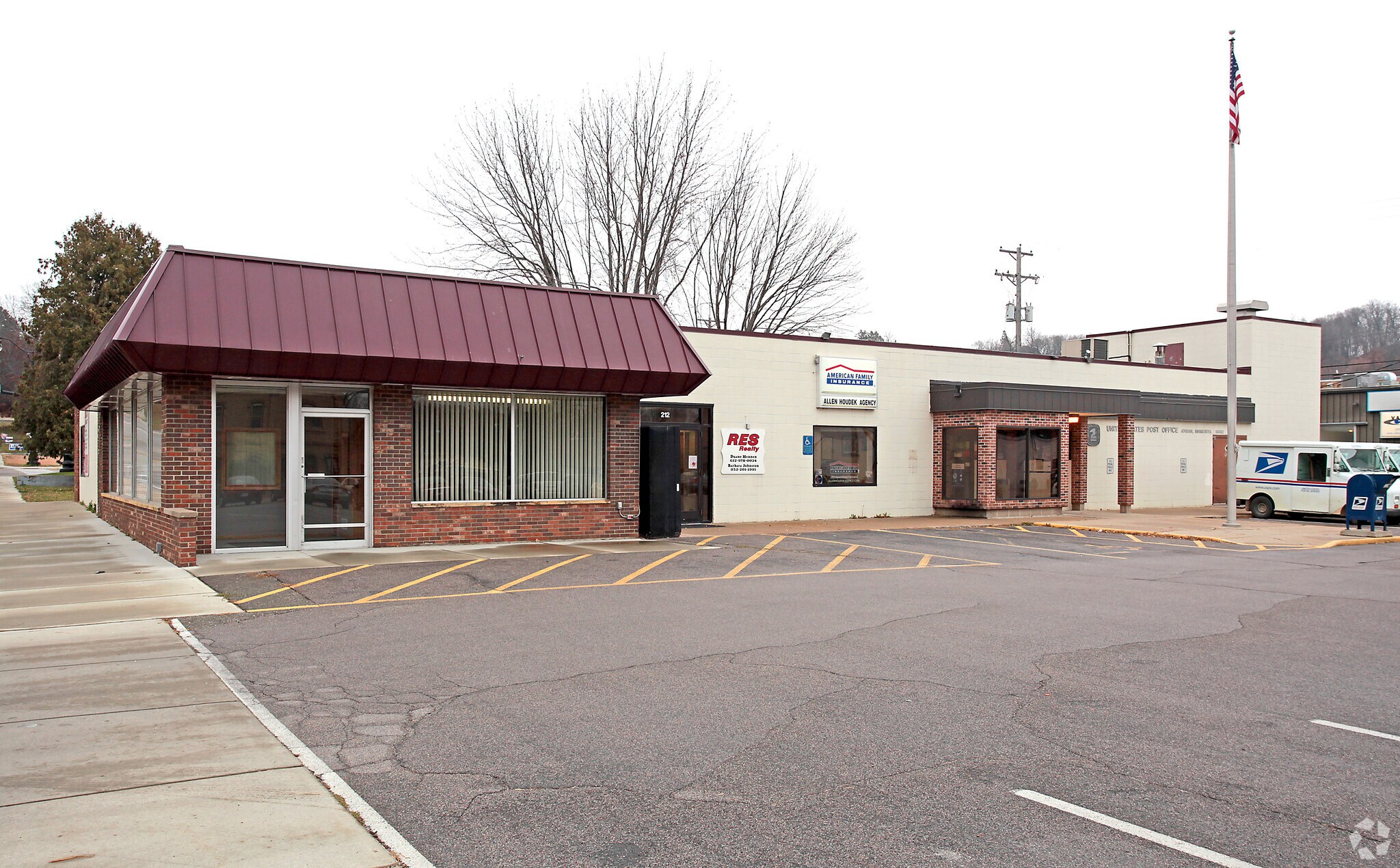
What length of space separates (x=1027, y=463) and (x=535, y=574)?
17.2 m

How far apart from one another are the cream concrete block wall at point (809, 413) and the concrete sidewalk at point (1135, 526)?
1.58 feet

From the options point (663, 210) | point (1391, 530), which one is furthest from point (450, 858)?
Answer: point (663, 210)

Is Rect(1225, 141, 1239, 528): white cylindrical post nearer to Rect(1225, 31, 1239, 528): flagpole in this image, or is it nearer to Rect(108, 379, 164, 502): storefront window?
Rect(1225, 31, 1239, 528): flagpole

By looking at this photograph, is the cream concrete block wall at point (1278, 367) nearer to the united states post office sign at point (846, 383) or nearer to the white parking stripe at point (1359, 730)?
the united states post office sign at point (846, 383)

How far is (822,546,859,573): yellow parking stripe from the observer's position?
1538cm

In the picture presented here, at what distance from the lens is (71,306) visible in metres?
44.1

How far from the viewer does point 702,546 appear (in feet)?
60.8

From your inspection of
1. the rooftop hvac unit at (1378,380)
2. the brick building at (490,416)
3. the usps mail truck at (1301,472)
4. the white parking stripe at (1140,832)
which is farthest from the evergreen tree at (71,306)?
the rooftop hvac unit at (1378,380)

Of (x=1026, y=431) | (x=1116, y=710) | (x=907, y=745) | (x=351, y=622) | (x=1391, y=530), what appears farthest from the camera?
(x=1026, y=431)

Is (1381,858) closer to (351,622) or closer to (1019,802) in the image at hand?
(1019,802)

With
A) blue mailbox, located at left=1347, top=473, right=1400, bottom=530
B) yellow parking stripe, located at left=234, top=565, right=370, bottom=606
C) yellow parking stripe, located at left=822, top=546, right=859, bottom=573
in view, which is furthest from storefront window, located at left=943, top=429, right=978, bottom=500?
yellow parking stripe, located at left=234, top=565, right=370, bottom=606

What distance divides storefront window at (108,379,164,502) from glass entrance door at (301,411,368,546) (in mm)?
2249

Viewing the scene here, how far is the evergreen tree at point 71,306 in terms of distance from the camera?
43.2 m

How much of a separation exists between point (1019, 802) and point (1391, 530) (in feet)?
80.3
